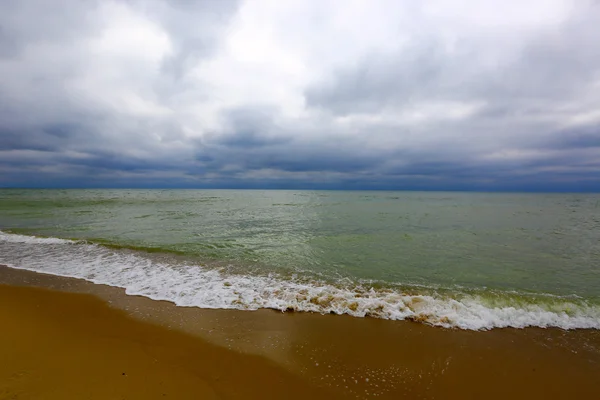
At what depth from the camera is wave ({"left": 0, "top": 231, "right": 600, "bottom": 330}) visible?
262 inches

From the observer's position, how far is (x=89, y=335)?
18.1ft

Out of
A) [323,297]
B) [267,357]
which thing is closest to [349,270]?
[323,297]

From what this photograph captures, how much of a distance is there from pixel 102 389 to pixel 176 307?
3004 mm

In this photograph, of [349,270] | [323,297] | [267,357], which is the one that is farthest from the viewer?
[349,270]

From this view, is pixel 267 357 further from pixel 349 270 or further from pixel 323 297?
pixel 349 270

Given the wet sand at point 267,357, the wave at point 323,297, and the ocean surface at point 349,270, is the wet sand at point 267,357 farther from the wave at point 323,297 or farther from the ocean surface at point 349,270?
the ocean surface at point 349,270

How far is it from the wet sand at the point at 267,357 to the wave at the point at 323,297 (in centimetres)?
41

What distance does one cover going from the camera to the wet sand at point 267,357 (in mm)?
4090

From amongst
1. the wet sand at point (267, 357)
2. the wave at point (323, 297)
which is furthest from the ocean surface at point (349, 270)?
the wet sand at point (267, 357)

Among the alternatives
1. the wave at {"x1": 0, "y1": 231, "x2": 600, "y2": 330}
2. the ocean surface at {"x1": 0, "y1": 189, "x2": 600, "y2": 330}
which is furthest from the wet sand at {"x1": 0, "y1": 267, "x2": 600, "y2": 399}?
the ocean surface at {"x1": 0, "y1": 189, "x2": 600, "y2": 330}

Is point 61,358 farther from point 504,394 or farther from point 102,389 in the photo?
point 504,394

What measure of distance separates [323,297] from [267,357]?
9.67ft

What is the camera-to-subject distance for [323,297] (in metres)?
7.49

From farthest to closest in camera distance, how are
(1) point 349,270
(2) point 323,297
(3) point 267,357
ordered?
(1) point 349,270 < (2) point 323,297 < (3) point 267,357
